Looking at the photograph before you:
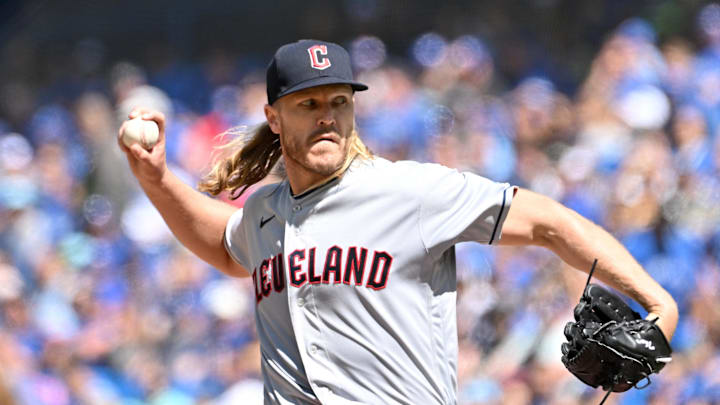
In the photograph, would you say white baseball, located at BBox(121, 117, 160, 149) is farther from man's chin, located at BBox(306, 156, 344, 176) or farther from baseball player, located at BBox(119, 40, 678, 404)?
man's chin, located at BBox(306, 156, 344, 176)

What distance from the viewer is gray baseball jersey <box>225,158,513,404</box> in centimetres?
225

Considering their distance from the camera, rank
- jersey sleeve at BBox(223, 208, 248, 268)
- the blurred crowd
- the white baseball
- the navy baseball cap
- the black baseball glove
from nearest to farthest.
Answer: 1. the black baseball glove
2. the navy baseball cap
3. the white baseball
4. jersey sleeve at BBox(223, 208, 248, 268)
5. the blurred crowd

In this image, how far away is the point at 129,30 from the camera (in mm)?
6094

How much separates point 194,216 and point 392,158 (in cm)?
265

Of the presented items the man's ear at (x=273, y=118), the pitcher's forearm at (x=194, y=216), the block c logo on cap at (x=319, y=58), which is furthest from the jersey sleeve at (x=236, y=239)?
the block c logo on cap at (x=319, y=58)

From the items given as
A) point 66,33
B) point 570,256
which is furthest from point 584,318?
point 66,33

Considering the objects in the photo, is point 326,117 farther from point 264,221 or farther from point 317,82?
point 264,221

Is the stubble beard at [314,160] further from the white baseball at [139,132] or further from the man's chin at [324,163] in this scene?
the white baseball at [139,132]

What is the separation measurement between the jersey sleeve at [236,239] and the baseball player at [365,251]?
0.61 feet

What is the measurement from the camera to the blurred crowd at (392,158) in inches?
181

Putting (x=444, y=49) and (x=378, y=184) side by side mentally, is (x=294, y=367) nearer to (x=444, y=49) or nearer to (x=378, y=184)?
(x=378, y=184)

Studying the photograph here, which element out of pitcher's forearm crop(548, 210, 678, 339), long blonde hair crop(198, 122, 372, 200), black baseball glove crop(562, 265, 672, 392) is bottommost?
black baseball glove crop(562, 265, 672, 392)

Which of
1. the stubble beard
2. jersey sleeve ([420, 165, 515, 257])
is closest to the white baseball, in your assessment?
the stubble beard

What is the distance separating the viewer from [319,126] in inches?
91.7
